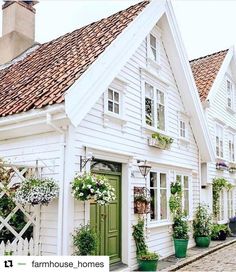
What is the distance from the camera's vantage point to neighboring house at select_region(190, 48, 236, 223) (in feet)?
50.4

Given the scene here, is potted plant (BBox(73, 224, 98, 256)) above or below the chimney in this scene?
below

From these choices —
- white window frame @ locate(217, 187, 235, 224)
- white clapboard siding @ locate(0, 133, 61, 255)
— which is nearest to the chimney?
white clapboard siding @ locate(0, 133, 61, 255)

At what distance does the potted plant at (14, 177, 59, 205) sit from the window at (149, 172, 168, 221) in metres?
4.05

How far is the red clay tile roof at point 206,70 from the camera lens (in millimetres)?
15877

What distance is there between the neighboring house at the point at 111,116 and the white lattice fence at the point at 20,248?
0.92ft

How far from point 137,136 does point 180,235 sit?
3429 millimetres

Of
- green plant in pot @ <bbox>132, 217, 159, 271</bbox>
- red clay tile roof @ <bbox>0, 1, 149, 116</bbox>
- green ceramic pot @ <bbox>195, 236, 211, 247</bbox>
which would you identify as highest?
red clay tile roof @ <bbox>0, 1, 149, 116</bbox>

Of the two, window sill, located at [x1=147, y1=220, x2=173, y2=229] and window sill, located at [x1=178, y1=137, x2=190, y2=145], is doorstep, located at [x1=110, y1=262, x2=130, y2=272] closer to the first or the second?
window sill, located at [x1=147, y1=220, x2=173, y2=229]

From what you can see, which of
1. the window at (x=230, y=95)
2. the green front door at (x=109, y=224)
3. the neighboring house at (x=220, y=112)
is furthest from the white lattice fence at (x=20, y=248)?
the window at (x=230, y=95)

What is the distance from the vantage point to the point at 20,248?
6.86 meters

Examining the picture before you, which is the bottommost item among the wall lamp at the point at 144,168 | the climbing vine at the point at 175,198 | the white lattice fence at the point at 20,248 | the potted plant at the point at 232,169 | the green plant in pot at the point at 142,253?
the green plant in pot at the point at 142,253

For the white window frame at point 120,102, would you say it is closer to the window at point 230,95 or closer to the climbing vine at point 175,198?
the climbing vine at point 175,198

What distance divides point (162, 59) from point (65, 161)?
5.87 m

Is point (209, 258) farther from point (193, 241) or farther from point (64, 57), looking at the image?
point (64, 57)
